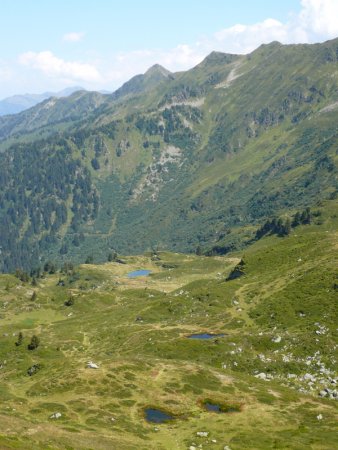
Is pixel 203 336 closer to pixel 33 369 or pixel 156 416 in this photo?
pixel 33 369

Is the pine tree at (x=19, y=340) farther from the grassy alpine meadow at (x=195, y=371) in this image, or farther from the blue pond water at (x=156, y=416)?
the blue pond water at (x=156, y=416)

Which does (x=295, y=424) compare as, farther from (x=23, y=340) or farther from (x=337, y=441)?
(x=23, y=340)

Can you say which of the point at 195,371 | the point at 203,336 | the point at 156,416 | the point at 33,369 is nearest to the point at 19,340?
the point at 33,369

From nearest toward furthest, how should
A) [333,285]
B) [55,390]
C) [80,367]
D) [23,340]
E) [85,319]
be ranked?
[55,390] < [80,367] < [333,285] < [23,340] < [85,319]

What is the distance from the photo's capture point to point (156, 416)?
9206 cm

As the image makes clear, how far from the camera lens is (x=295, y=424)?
289 ft

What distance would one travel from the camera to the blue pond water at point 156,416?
296 ft

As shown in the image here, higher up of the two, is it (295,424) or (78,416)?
(78,416)

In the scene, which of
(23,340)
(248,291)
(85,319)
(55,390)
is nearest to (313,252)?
(248,291)

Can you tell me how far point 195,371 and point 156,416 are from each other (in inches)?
848

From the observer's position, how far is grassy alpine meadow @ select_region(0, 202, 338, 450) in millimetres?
81562

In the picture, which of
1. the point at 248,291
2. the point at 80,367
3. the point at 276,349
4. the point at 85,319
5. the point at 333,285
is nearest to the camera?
the point at 80,367

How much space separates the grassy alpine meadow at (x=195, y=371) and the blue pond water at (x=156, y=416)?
494 mm

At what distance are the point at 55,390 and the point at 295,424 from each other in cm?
4500
